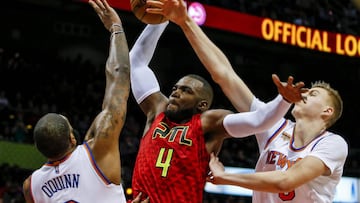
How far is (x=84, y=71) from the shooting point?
16141 mm

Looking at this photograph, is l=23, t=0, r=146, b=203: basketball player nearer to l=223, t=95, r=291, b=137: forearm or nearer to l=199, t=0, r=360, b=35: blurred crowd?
l=223, t=95, r=291, b=137: forearm

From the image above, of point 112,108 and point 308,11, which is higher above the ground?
point 308,11

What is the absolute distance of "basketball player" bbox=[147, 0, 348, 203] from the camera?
349cm

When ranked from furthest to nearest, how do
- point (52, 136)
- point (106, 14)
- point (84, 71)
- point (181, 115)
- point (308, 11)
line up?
point (308, 11), point (84, 71), point (181, 115), point (106, 14), point (52, 136)

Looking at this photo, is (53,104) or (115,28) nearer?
(115,28)

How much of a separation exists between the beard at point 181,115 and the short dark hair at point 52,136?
955 mm

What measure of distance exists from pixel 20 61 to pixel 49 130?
12.2m

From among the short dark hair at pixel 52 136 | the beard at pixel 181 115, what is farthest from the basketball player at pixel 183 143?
the short dark hair at pixel 52 136

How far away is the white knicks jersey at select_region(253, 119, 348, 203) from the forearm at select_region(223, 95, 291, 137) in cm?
37

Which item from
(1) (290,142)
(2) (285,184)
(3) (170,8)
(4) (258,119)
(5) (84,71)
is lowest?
(2) (285,184)

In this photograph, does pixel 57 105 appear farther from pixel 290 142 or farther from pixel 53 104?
pixel 290 142

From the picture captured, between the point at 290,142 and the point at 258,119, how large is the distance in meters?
0.51

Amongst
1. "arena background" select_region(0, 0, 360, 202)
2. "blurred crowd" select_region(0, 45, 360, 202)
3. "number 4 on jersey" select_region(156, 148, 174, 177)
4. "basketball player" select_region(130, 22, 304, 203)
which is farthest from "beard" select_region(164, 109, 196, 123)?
"blurred crowd" select_region(0, 45, 360, 202)

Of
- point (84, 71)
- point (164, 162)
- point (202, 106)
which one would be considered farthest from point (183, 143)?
point (84, 71)
